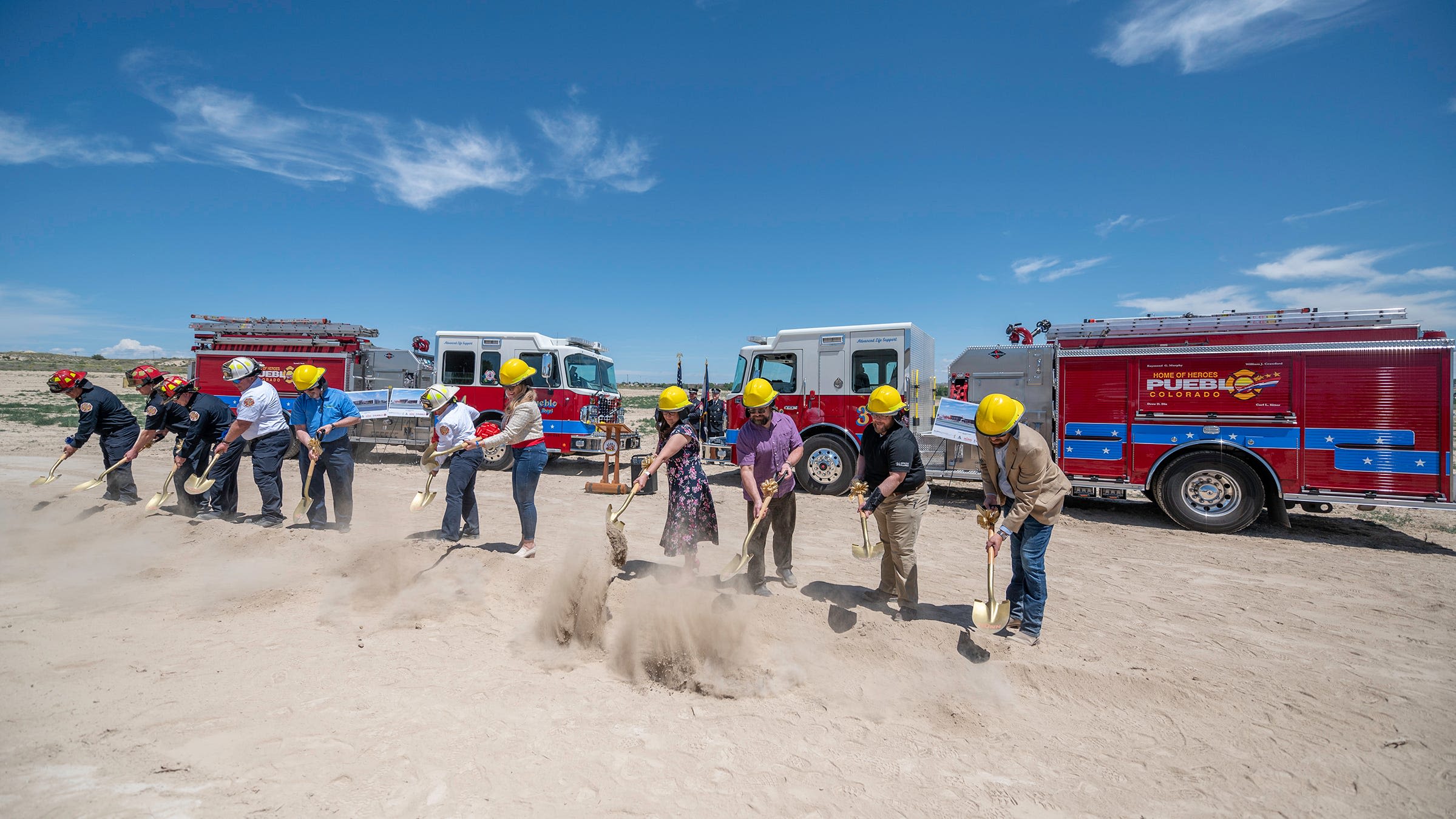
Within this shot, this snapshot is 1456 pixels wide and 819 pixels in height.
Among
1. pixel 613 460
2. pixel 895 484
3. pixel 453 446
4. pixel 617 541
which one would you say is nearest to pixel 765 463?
pixel 895 484

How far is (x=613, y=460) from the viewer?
12375mm

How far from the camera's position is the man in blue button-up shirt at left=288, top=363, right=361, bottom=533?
6.43 meters

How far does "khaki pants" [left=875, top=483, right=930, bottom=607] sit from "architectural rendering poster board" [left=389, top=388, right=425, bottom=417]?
12.0 metres

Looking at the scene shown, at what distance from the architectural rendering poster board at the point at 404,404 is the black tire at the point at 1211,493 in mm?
14029

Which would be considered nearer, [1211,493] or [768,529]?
[768,529]

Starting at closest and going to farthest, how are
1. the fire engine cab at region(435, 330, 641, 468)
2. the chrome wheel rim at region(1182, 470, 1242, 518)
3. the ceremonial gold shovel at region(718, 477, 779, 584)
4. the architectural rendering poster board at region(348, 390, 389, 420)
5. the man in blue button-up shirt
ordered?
the ceremonial gold shovel at region(718, 477, 779, 584), the man in blue button-up shirt, the chrome wheel rim at region(1182, 470, 1242, 518), the fire engine cab at region(435, 330, 641, 468), the architectural rendering poster board at region(348, 390, 389, 420)

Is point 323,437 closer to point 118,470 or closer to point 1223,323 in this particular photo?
point 118,470

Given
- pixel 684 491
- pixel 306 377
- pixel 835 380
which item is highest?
pixel 835 380

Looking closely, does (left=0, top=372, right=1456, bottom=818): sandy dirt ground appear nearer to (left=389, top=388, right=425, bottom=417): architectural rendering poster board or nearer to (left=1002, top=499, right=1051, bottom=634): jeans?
(left=1002, top=499, right=1051, bottom=634): jeans

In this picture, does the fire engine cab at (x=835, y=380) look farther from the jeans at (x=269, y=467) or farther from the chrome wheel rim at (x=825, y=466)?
the jeans at (x=269, y=467)

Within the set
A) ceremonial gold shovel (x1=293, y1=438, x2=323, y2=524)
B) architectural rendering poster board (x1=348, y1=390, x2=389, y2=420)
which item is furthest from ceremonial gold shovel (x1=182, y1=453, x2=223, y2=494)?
architectural rendering poster board (x1=348, y1=390, x2=389, y2=420)

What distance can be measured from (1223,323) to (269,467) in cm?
1218

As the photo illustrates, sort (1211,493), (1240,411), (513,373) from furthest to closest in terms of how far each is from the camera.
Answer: (1211,493), (1240,411), (513,373)

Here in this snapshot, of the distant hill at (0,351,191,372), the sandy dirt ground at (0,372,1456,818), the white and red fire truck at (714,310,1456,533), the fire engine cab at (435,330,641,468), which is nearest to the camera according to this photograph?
the sandy dirt ground at (0,372,1456,818)
